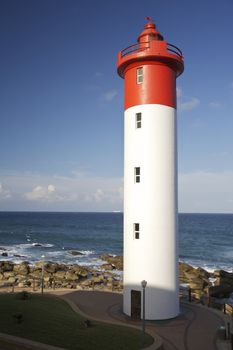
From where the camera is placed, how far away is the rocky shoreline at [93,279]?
3244 centimetres

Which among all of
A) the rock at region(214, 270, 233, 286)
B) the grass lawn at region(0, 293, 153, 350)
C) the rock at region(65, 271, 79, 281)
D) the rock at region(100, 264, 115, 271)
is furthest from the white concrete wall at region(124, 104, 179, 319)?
the rock at region(100, 264, 115, 271)

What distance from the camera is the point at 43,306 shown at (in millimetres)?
18312

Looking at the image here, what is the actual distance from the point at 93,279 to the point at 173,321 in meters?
18.3

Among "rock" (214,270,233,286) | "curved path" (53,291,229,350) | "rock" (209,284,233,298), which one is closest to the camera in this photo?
"curved path" (53,291,229,350)

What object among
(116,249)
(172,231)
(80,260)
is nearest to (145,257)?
(172,231)

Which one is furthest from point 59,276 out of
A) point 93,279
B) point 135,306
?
point 135,306

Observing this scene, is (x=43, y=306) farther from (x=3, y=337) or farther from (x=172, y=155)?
(x=172, y=155)

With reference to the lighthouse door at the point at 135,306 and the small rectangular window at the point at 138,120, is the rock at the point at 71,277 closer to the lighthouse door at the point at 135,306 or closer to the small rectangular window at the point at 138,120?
the lighthouse door at the point at 135,306

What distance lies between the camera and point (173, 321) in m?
18.2

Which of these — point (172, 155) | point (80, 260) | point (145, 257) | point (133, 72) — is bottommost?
point (80, 260)

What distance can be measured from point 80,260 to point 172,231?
42.9m

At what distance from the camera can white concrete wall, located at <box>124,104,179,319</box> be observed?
18281 millimetres

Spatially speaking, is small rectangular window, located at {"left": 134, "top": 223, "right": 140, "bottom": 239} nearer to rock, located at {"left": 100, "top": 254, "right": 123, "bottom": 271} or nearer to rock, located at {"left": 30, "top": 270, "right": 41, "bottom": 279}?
rock, located at {"left": 30, "top": 270, "right": 41, "bottom": 279}

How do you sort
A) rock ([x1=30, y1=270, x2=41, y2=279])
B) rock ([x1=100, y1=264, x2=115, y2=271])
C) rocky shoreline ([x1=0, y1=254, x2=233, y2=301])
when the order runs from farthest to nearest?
rock ([x1=100, y1=264, x2=115, y2=271]), rock ([x1=30, y1=270, x2=41, y2=279]), rocky shoreline ([x1=0, y1=254, x2=233, y2=301])
